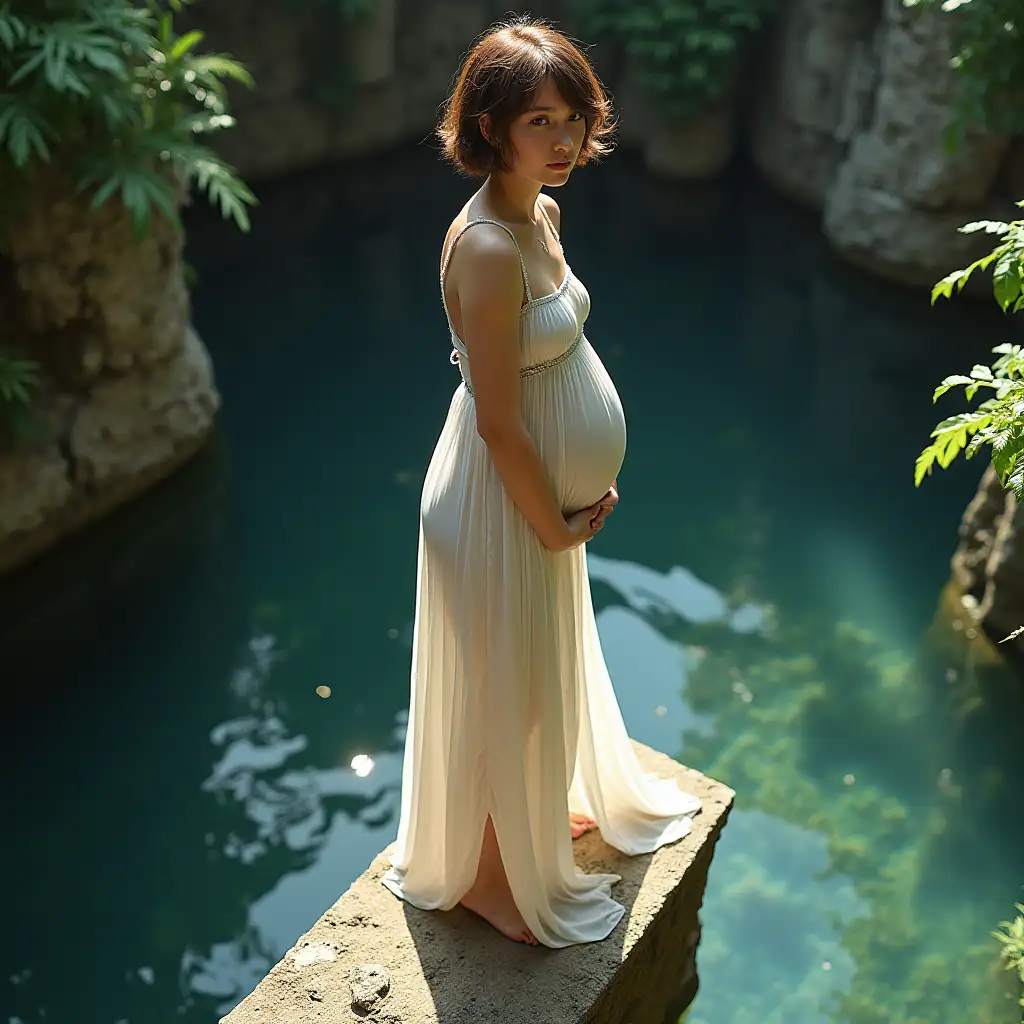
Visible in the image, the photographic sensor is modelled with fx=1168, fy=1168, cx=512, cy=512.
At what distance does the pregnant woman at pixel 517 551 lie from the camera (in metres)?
2.06

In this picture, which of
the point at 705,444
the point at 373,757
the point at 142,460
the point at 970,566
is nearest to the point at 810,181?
the point at 705,444

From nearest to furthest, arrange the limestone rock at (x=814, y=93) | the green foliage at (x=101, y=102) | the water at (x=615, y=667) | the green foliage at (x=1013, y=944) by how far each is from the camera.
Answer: the green foliage at (x=1013, y=944)
the water at (x=615, y=667)
the green foliage at (x=101, y=102)
the limestone rock at (x=814, y=93)

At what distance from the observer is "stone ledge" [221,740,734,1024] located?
96.4 inches

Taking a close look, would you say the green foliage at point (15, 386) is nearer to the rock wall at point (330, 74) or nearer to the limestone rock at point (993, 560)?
the limestone rock at point (993, 560)

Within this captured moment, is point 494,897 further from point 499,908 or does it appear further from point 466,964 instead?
point 466,964

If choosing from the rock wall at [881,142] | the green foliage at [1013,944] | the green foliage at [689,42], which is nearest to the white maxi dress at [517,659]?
the green foliage at [1013,944]

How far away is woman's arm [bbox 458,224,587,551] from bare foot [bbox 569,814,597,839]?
102cm

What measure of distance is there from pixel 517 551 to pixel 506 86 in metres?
0.86

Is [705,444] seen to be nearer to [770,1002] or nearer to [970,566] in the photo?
[970,566]

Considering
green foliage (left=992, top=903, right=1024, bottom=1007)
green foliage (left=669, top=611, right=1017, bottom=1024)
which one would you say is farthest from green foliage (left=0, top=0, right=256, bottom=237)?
green foliage (left=992, top=903, right=1024, bottom=1007)

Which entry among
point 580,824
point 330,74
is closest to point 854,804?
point 580,824

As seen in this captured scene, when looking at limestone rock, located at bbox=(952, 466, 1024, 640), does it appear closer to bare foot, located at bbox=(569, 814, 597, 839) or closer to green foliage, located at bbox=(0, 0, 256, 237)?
bare foot, located at bbox=(569, 814, 597, 839)

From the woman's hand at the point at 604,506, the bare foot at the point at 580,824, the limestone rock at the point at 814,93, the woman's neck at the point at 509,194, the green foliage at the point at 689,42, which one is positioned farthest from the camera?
the green foliage at the point at 689,42

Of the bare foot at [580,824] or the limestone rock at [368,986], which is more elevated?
the bare foot at [580,824]
